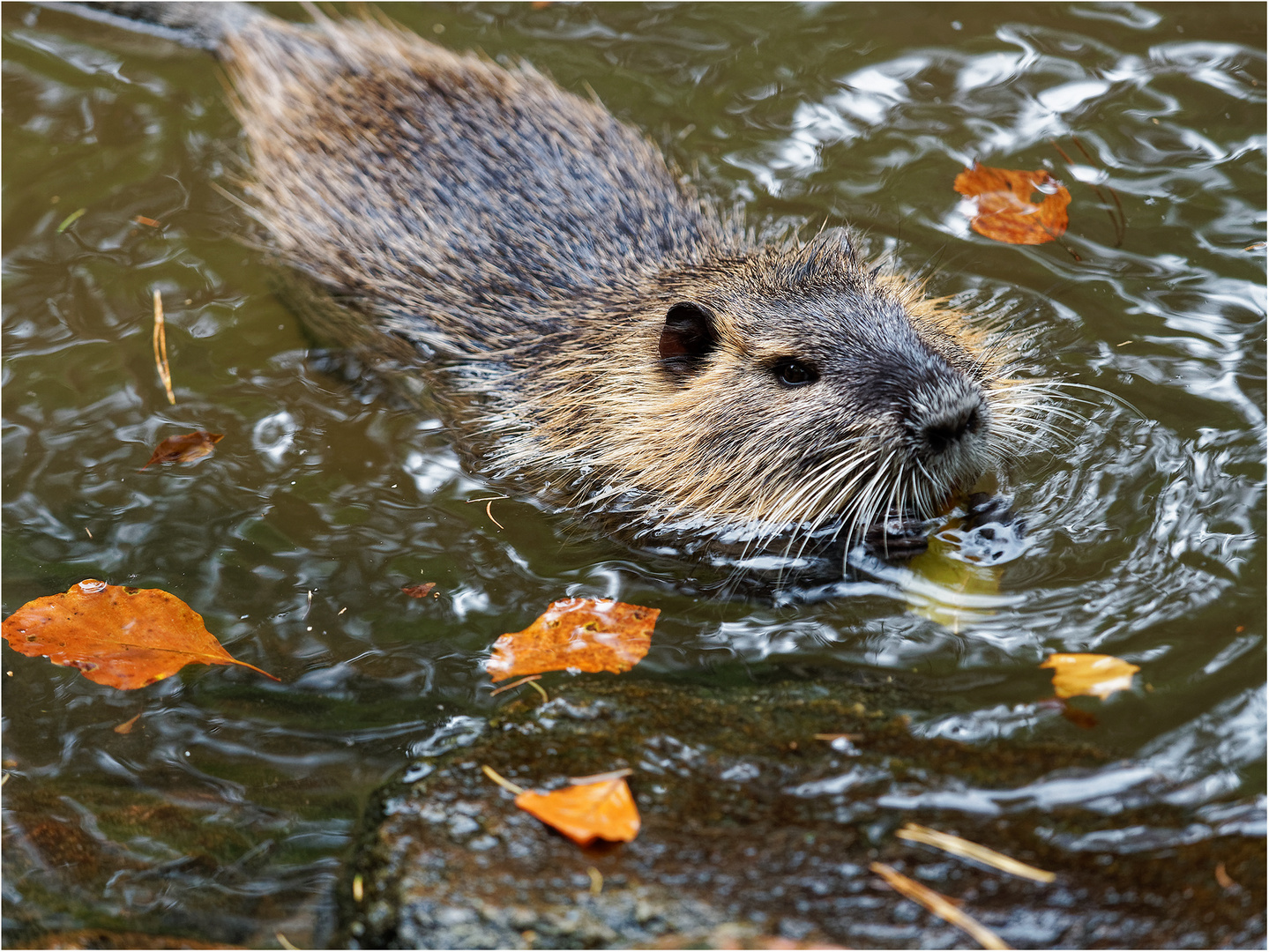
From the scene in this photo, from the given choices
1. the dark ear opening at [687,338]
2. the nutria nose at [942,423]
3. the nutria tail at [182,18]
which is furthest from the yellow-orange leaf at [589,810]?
the nutria tail at [182,18]

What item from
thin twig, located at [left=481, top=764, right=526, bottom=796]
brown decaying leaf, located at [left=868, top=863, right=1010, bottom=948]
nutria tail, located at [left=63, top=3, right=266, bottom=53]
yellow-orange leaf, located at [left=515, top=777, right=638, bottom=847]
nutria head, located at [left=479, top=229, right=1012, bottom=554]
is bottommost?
thin twig, located at [left=481, top=764, right=526, bottom=796]

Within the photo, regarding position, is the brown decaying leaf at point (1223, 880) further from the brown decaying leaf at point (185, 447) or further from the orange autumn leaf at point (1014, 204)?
the brown decaying leaf at point (185, 447)

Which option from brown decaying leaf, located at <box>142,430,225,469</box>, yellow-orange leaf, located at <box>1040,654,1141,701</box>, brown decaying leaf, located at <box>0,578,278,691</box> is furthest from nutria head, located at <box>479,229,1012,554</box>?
brown decaying leaf, located at <box>0,578,278,691</box>

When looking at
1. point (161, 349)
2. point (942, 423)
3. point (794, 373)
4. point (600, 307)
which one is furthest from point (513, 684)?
point (161, 349)

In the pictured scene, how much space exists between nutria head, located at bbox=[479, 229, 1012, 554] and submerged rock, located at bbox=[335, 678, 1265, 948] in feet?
3.23

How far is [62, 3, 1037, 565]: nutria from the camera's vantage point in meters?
3.68

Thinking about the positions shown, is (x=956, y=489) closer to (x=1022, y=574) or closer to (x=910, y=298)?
(x=1022, y=574)

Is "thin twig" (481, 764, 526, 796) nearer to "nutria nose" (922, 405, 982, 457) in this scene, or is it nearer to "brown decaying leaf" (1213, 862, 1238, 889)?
"brown decaying leaf" (1213, 862, 1238, 889)

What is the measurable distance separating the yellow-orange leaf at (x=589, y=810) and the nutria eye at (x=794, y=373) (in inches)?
65.6

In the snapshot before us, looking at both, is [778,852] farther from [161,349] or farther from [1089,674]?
[161,349]

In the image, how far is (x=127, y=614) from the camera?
3.74 m

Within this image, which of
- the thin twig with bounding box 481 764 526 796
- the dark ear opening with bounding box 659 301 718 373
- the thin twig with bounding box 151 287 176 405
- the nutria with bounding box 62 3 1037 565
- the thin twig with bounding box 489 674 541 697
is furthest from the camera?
the thin twig with bounding box 151 287 176 405

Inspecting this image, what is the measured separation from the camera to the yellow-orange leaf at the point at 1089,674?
2.98 meters

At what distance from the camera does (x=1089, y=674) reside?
304 cm
